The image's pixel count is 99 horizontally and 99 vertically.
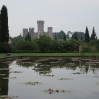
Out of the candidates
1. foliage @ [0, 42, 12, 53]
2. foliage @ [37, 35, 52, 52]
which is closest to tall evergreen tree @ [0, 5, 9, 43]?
foliage @ [0, 42, 12, 53]

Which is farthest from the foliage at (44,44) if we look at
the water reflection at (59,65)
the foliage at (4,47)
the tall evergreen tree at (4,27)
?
the water reflection at (59,65)

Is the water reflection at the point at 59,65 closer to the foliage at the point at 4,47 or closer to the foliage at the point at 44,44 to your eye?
the foliage at the point at 4,47

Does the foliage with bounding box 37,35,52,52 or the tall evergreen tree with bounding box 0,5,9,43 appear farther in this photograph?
the foliage with bounding box 37,35,52,52

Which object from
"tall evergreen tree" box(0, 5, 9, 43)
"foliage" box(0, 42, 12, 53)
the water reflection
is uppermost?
"tall evergreen tree" box(0, 5, 9, 43)

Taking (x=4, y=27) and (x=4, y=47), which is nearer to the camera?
(x=4, y=47)

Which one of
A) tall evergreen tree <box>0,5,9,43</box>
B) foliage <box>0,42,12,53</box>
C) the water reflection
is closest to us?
the water reflection

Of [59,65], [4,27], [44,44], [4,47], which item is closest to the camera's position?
[59,65]

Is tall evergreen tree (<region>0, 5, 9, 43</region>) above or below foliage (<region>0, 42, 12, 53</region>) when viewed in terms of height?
above

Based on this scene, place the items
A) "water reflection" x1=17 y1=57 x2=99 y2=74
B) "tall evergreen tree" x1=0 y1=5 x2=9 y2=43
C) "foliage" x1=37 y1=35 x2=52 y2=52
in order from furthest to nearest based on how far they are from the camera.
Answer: "foliage" x1=37 y1=35 x2=52 y2=52
"tall evergreen tree" x1=0 y1=5 x2=9 y2=43
"water reflection" x1=17 y1=57 x2=99 y2=74

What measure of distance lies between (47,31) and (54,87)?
6110 inches

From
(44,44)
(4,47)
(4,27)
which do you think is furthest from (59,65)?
(44,44)

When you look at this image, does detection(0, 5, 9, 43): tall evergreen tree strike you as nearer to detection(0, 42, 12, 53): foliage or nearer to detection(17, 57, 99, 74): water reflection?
detection(0, 42, 12, 53): foliage

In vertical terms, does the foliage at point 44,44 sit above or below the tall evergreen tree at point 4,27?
below

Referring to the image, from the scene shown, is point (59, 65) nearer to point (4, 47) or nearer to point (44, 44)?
point (4, 47)
